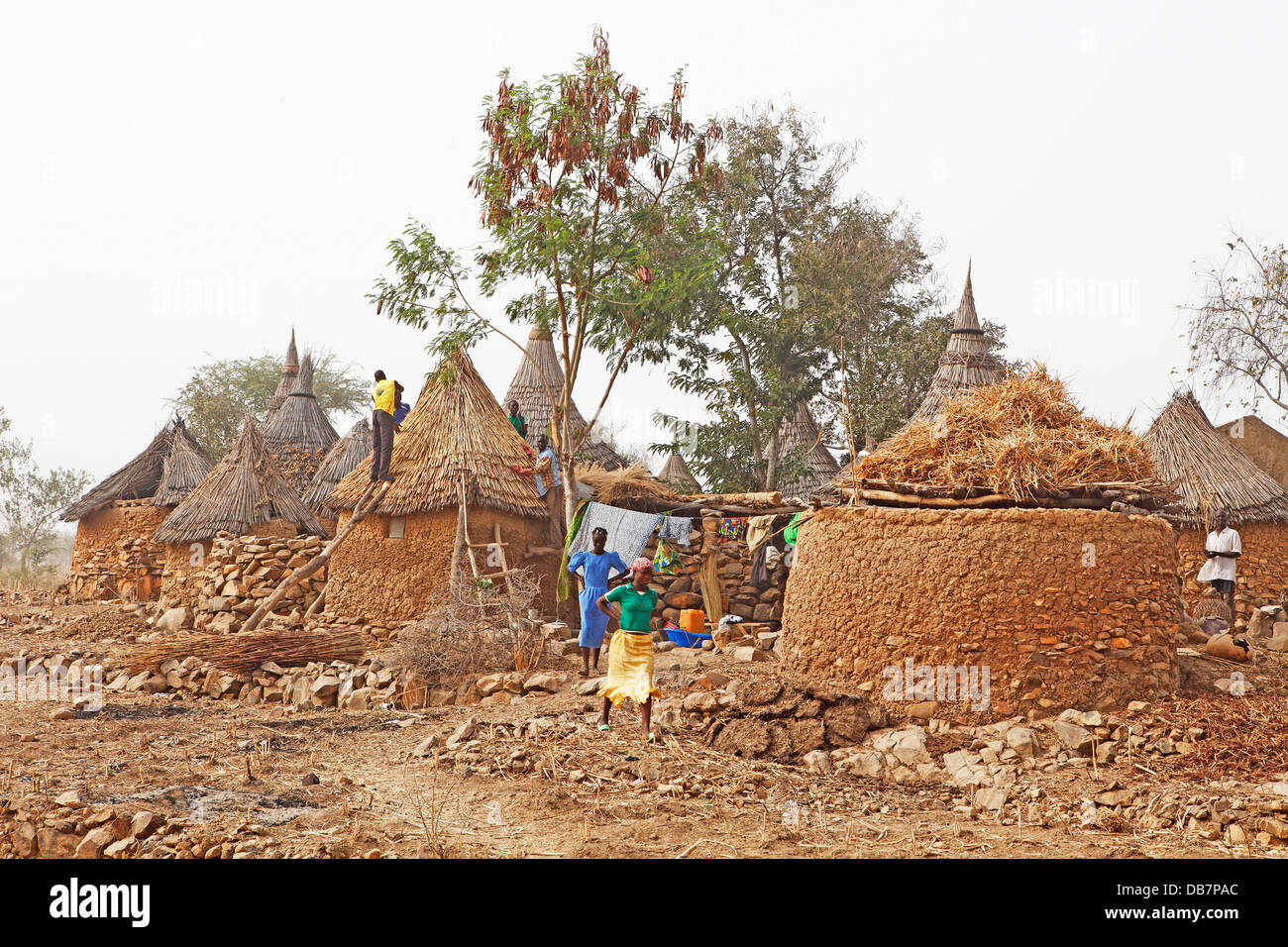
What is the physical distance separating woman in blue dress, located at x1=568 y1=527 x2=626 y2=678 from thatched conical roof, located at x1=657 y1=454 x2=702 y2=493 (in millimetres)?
13164

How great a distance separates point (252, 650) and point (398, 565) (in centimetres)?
201

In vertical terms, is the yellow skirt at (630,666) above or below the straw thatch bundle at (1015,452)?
below

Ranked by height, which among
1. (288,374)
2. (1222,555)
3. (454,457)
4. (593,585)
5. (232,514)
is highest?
(288,374)

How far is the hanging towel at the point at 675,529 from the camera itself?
43.5 ft

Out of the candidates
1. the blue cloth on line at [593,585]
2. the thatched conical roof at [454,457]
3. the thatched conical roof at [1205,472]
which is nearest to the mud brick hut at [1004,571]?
the blue cloth on line at [593,585]

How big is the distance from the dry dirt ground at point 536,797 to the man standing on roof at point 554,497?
526cm

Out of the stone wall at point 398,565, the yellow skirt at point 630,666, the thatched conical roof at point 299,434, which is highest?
the thatched conical roof at point 299,434

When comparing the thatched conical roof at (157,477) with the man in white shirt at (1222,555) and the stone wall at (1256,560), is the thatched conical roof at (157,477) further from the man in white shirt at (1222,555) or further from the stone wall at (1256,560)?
the stone wall at (1256,560)

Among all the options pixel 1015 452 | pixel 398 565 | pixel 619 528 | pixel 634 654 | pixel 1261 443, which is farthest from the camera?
pixel 1261 443

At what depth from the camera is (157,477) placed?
2095 cm

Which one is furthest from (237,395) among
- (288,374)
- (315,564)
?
(315,564)

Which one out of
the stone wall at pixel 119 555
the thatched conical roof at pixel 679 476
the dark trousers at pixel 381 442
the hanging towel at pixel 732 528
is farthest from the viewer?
the thatched conical roof at pixel 679 476

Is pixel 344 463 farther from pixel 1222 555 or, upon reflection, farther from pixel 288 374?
pixel 1222 555

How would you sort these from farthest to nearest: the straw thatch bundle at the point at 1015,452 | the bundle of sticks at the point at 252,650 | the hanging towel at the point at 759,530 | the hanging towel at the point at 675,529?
the hanging towel at the point at 675,529 < the hanging towel at the point at 759,530 < the bundle of sticks at the point at 252,650 < the straw thatch bundle at the point at 1015,452
